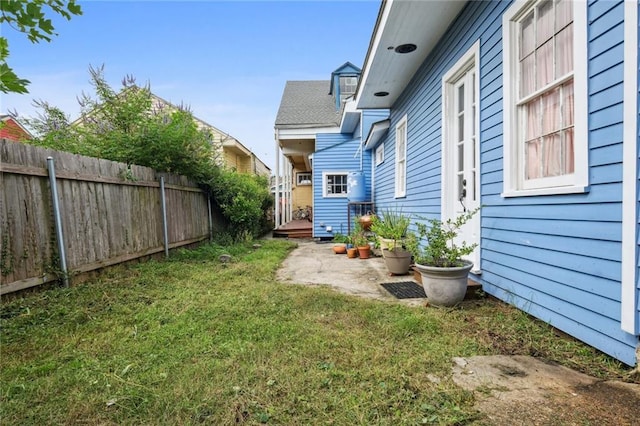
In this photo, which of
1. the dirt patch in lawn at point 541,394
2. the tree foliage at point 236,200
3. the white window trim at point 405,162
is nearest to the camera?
the dirt patch in lawn at point 541,394

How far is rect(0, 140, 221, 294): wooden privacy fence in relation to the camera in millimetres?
2918

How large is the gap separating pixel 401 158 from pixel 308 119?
564 cm

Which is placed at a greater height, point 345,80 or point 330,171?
point 345,80

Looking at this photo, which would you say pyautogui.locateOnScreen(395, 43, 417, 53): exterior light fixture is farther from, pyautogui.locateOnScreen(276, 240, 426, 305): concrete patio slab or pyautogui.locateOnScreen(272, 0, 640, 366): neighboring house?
pyautogui.locateOnScreen(276, 240, 426, 305): concrete patio slab

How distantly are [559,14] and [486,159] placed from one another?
4.13 feet

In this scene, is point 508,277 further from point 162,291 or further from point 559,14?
point 162,291

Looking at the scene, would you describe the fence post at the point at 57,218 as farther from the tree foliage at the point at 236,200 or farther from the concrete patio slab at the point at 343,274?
the tree foliage at the point at 236,200

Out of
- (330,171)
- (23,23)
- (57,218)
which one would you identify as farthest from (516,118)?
(330,171)

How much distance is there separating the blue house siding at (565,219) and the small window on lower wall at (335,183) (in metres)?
6.21

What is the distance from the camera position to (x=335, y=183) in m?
10.1

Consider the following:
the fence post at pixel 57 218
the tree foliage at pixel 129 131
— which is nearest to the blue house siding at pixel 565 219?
the fence post at pixel 57 218

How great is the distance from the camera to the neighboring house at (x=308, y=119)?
1071 centimetres

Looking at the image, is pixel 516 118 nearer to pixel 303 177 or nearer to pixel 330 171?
pixel 330 171

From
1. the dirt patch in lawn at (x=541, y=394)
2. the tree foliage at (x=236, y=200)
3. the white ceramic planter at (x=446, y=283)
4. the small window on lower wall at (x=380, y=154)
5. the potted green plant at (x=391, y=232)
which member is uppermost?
the small window on lower wall at (x=380, y=154)
